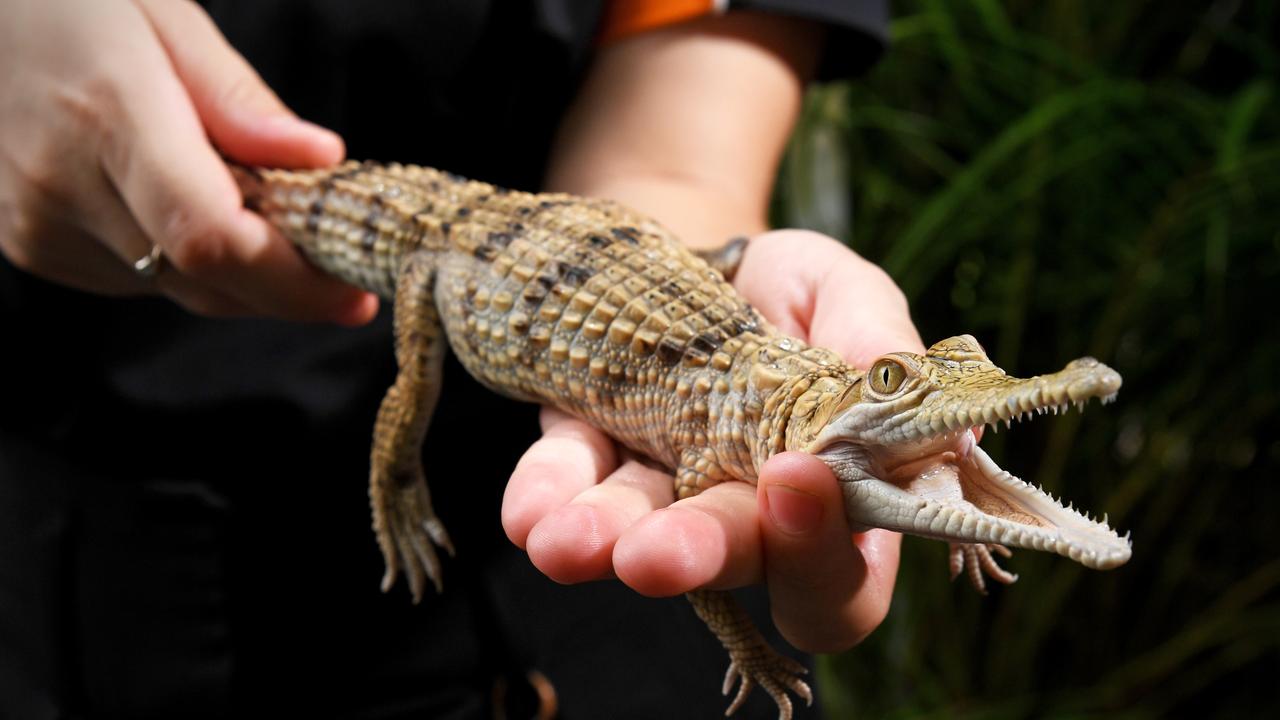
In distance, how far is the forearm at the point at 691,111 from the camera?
163cm

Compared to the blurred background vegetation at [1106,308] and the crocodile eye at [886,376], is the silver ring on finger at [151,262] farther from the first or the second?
the blurred background vegetation at [1106,308]

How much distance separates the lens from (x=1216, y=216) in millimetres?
1885

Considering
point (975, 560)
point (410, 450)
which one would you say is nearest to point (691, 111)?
point (410, 450)

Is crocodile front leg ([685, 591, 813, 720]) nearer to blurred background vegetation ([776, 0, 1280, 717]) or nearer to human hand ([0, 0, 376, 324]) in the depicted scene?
human hand ([0, 0, 376, 324])

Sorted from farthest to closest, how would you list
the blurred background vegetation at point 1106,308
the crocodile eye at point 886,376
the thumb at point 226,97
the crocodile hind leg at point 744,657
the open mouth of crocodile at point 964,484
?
the blurred background vegetation at point 1106,308 < the thumb at point 226,97 < the crocodile hind leg at point 744,657 < the crocodile eye at point 886,376 < the open mouth of crocodile at point 964,484

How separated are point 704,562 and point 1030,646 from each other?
1.59 metres

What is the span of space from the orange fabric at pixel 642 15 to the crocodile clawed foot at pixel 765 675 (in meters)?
1.06

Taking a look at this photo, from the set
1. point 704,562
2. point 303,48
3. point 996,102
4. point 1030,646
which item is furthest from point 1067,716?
point 303,48

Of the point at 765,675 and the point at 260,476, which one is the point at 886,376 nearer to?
the point at 765,675

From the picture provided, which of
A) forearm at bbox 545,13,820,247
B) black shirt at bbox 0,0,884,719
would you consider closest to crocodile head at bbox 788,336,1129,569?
black shirt at bbox 0,0,884,719

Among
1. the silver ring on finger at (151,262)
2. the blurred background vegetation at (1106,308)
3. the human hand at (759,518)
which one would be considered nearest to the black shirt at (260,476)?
the silver ring on finger at (151,262)

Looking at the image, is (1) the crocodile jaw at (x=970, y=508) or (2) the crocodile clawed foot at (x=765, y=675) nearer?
(1) the crocodile jaw at (x=970, y=508)

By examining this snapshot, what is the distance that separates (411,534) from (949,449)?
26.6 inches

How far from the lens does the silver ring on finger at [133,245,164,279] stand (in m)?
1.33
